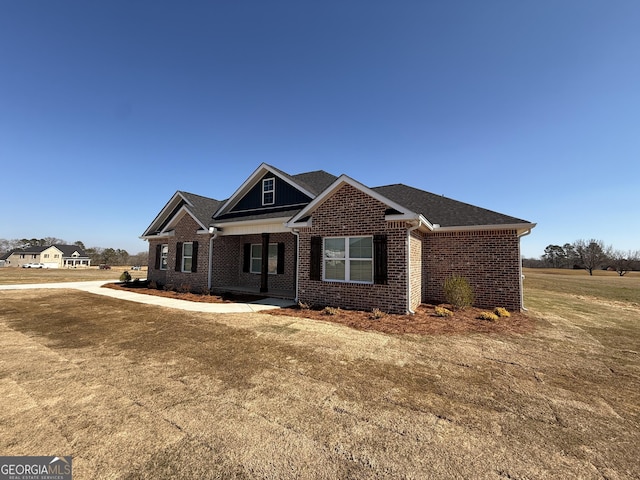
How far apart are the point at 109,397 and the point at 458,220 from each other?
12.1 metres

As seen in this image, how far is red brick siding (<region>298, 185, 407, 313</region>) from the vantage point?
30.7 feet

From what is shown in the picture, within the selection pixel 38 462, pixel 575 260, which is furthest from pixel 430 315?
pixel 575 260

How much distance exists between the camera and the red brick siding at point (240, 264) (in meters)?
14.7

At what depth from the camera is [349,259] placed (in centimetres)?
1028

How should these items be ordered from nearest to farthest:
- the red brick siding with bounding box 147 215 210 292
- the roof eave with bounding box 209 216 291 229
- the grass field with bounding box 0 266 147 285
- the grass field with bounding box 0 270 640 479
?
the grass field with bounding box 0 270 640 479 → the roof eave with bounding box 209 216 291 229 → the red brick siding with bounding box 147 215 210 292 → the grass field with bounding box 0 266 147 285

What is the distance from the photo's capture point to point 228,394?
3.95 m

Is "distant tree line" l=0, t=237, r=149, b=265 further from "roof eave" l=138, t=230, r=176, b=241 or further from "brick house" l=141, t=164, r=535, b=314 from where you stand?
"brick house" l=141, t=164, r=535, b=314

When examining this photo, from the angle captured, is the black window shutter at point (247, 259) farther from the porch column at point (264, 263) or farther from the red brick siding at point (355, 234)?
the red brick siding at point (355, 234)

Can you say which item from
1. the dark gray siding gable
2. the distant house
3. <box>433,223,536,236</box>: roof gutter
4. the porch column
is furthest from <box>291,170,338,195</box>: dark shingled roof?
the distant house

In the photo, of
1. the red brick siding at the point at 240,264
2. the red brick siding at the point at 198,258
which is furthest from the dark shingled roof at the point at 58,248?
the red brick siding at the point at 240,264

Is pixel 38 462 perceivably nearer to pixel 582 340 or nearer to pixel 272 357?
pixel 272 357

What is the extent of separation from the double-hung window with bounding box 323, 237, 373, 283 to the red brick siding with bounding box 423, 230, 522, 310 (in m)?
3.41

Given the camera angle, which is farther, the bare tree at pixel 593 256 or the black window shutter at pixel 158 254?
the bare tree at pixel 593 256

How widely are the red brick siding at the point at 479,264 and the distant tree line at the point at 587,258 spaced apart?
65162 mm
